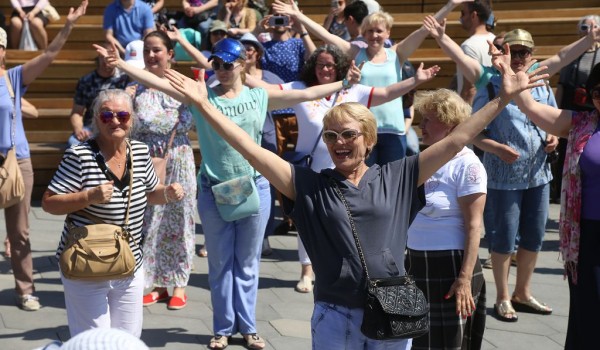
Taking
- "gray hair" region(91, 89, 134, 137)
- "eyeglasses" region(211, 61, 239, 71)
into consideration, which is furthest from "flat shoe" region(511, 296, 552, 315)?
"gray hair" region(91, 89, 134, 137)

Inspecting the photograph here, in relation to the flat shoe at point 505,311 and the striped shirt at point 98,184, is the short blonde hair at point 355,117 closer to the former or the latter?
the striped shirt at point 98,184

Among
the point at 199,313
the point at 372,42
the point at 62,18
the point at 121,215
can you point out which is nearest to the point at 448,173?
the point at 121,215

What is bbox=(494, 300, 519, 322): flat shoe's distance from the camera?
672 centimetres

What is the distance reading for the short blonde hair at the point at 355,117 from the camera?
3.94m

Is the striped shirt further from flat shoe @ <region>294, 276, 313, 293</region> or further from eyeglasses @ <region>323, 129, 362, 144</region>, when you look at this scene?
flat shoe @ <region>294, 276, 313, 293</region>

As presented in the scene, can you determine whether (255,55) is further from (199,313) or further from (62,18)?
(62,18)

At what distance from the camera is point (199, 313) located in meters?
6.74

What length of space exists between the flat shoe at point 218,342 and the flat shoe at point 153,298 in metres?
1.02

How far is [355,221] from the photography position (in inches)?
151

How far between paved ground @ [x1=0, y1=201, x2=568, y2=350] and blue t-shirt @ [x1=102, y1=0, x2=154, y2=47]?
3.97 metres

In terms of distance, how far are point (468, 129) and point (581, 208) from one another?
119cm

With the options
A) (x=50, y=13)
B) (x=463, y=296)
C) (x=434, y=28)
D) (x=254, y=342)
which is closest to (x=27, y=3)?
(x=50, y=13)

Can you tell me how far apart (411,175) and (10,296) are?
4.01 meters

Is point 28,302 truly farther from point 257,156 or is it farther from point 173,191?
point 257,156
